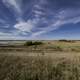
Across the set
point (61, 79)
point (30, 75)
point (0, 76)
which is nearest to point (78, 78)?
point (61, 79)

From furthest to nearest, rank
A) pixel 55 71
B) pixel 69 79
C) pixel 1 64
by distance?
pixel 1 64 → pixel 55 71 → pixel 69 79

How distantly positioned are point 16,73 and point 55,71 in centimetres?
121

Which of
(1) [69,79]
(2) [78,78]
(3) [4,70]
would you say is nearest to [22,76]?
(3) [4,70]

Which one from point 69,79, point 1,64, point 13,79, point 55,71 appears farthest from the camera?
point 1,64

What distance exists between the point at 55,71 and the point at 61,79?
1.71 feet

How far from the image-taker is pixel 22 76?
12.0ft

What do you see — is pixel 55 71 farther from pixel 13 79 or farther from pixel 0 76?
pixel 0 76

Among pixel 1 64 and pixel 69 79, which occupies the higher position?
pixel 1 64

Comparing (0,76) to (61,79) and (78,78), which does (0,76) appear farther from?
(78,78)

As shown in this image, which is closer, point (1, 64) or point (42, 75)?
point (42, 75)

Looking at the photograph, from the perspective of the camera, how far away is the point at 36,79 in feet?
12.1

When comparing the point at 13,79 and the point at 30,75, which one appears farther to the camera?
the point at 30,75

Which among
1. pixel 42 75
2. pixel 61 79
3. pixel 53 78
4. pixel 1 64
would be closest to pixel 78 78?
pixel 61 79

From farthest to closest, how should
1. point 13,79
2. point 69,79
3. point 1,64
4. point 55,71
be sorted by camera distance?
point 1,64 < point 55,71 < point 69,79 < point 13,79
